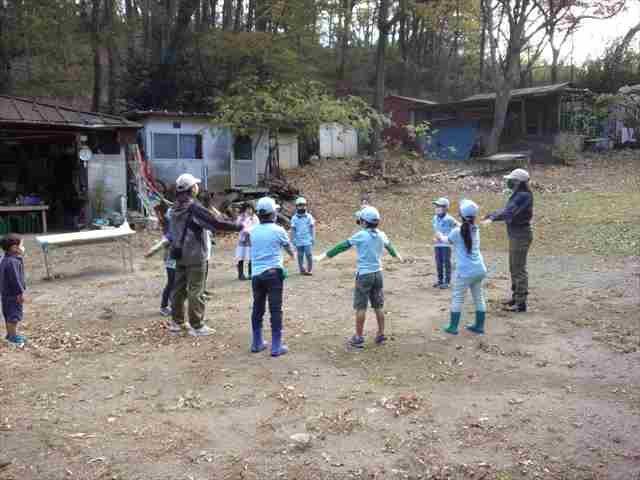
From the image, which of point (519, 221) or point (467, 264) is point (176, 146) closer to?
point (519, 221)

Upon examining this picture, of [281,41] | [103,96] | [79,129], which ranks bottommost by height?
[79,129]

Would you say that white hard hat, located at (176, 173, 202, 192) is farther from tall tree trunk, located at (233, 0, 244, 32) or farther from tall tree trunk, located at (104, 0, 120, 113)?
tall tree trunk, located at (233, 0, 244, 32)

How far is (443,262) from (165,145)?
517 inches

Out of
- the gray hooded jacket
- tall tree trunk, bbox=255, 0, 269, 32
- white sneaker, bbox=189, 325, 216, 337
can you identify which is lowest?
white sneaker, bbox=189, 325, 216, 337

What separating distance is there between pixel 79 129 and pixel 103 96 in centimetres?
779

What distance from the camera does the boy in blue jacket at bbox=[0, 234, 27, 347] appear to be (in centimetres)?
668

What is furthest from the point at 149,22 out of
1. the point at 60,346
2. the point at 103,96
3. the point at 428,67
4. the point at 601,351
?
the point at 601,351

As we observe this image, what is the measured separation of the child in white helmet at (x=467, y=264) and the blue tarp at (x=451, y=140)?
2488 centimetres

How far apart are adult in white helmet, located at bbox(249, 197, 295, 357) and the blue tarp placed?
26.0 m

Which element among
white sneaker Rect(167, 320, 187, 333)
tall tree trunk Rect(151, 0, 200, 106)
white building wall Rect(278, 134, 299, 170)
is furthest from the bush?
white sneaker Rect(167, 320, 187, 333)

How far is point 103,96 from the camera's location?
23953mm

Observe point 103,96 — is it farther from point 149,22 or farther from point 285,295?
point 285,295

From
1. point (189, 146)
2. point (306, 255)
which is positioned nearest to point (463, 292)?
point (306, 255)

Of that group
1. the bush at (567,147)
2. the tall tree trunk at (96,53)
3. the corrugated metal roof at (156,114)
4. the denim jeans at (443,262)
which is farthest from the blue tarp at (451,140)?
the denim jeans at (443,262)
